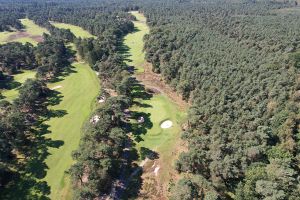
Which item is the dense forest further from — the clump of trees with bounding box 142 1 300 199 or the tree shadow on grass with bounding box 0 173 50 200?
the tree shadow on grass with bounding box 0 173 50 200

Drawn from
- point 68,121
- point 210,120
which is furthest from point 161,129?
point 68,121

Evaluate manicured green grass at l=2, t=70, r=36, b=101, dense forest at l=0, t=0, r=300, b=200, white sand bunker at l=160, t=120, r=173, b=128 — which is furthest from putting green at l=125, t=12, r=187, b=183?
manicured green grass at l=2, t=70, r=36, b=101

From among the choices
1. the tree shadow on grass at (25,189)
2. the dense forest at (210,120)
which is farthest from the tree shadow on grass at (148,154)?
the tree shadow on grass at (25,189)

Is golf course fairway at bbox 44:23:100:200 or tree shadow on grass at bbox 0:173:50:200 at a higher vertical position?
golf course fairway at bbox 44:23:100:200

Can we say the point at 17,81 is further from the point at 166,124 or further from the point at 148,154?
the point at 148,154

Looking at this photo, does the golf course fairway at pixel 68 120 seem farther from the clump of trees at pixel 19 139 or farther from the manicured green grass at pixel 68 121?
the clump of trees at pixel 19 139
